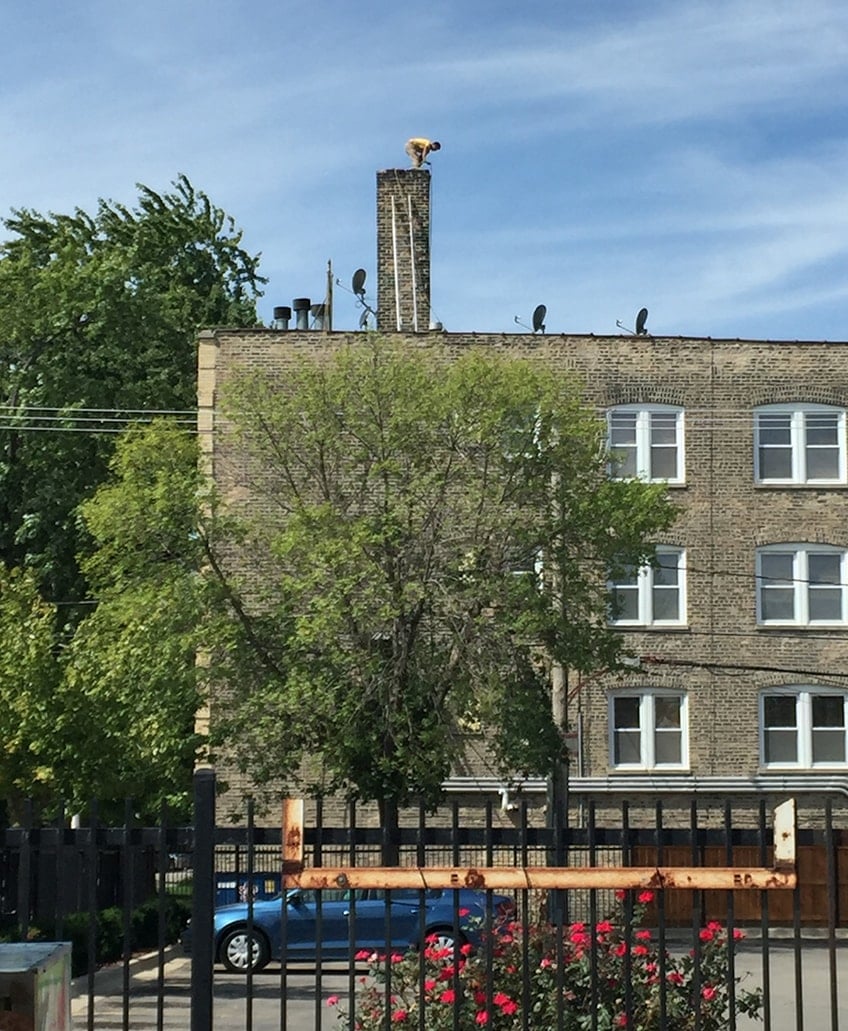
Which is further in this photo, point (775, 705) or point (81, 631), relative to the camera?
point (775, 705)

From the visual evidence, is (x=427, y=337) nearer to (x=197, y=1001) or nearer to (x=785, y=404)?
(x=785, y=404)

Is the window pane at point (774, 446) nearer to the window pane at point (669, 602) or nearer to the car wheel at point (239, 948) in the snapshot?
the window pane at point (669, 602)

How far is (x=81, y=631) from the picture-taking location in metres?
31.0

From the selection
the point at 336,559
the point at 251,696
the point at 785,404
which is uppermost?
the point at 785,404

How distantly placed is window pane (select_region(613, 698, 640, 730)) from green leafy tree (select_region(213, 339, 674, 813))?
8.68 meters

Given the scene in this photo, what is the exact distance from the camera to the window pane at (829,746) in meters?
38.4

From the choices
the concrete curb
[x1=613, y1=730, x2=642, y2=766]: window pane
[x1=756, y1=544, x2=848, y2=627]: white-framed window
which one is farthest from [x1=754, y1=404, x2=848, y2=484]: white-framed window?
the concrete curb

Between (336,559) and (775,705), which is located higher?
(336,559)

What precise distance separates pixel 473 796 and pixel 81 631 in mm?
10348

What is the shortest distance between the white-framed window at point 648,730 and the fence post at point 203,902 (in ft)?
101

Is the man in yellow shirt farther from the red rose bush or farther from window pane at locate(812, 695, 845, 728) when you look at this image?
the red rose bush

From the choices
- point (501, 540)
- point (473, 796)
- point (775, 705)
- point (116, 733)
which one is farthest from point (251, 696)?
point (775, 705)

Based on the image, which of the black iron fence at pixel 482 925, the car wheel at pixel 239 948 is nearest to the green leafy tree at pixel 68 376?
the car wheel at pixel 239 948

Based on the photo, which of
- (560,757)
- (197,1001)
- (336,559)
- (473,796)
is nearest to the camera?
(197,1001)
